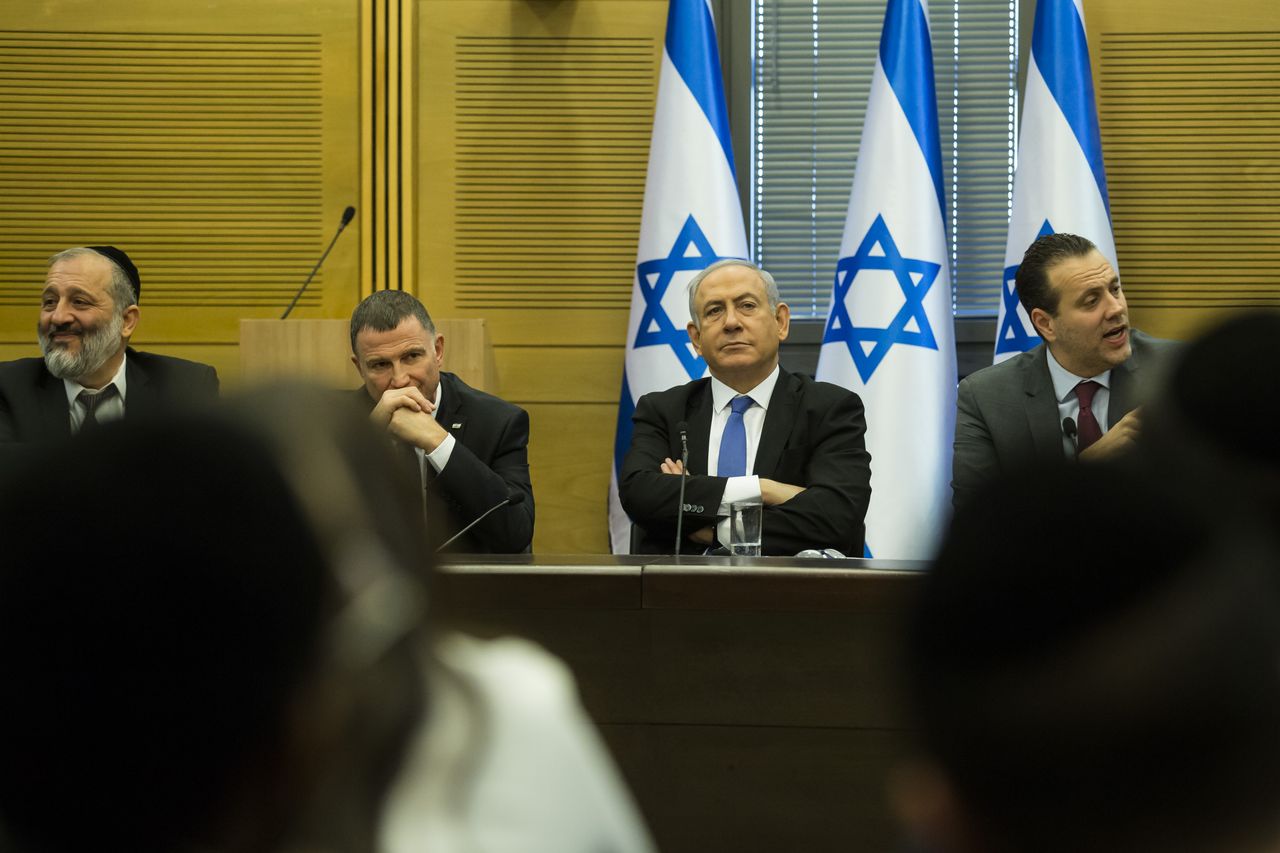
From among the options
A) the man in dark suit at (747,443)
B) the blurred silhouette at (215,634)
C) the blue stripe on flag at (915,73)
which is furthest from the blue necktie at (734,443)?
the blurred silhouette at (215,634)

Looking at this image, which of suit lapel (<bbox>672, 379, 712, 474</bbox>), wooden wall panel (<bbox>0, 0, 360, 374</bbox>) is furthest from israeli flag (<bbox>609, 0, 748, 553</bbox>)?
wooden wall panel (<bbox>0, 0, 360, 374</bbox>)

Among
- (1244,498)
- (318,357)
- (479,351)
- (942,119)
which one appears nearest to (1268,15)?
(942,119)

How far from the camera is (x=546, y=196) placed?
579cm

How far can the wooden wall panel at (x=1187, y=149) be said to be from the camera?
5.70m

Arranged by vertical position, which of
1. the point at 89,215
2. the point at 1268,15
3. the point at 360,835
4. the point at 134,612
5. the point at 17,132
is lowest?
the point at 360,835

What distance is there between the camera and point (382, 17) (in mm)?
5793

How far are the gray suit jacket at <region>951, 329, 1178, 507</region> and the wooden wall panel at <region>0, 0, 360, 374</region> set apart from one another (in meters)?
2.90

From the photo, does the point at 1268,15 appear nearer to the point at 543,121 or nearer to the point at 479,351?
the point at 543,121

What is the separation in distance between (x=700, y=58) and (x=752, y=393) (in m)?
1.77

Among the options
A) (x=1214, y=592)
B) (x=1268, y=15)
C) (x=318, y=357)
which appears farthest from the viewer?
(x=1268, y=15)

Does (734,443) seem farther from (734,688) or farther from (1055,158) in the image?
(1055,158)

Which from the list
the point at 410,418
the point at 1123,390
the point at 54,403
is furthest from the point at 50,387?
the point at 1123,390

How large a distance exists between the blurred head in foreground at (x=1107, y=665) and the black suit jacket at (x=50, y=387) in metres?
3.77

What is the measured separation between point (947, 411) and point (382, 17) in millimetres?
2839
